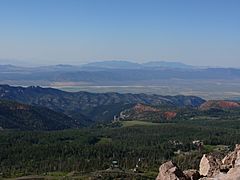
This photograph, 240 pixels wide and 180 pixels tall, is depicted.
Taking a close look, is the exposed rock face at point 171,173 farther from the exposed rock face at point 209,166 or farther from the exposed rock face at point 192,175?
the exposed rock face at point 209,166

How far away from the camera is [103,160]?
17025 cm

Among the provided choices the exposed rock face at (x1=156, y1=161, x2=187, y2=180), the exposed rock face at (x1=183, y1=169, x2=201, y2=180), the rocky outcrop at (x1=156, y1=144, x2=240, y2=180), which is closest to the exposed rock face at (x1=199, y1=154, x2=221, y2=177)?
the rocky outcrop at (x1=156, y1=144, x2=240, y2=180)

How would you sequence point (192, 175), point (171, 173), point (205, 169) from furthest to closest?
1. point (205, 169)
2. point (192, 175)
3. point (171, 173)

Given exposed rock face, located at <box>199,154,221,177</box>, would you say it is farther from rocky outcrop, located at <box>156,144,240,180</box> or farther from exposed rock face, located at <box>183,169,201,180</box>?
exposed rock face, located at <box>183,169,201,180</box>

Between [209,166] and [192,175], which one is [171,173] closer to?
[192,175]

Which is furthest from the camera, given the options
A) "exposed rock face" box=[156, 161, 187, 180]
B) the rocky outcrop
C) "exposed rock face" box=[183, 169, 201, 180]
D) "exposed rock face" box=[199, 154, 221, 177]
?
"exposed rock face" box=[199, 154, 221, 177]

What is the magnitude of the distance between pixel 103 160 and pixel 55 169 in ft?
72.4

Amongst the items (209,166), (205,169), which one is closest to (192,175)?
(209,166)

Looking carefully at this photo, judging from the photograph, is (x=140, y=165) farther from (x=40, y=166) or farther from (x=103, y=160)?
(x=40, y=166)

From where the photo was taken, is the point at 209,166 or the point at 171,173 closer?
the point at 171,173

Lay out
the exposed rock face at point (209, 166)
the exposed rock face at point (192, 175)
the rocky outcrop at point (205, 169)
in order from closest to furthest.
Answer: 1. the rocky outcrop at point (205, 169)
2. the exposed rock face at point (192, 175)
3. the exposed rock face at point (209, 166)

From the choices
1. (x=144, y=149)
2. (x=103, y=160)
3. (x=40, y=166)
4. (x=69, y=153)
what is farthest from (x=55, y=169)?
(x=144, y=149)

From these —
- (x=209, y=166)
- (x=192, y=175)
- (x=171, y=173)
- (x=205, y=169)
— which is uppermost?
(x=209, y=166)

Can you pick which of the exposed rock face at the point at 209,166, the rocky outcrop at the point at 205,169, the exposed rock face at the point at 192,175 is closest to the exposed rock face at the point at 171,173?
the rocky outcrop at the point at 205,169
